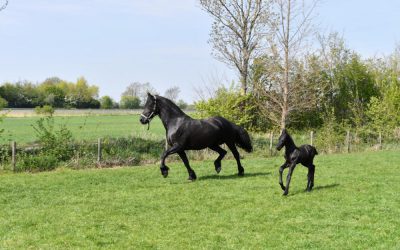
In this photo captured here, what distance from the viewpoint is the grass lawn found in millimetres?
7086

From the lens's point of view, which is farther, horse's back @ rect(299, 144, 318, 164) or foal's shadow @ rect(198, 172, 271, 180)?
foal's shadow @ rect(198, 172, 271, 180)

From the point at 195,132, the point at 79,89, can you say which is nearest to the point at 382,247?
the point at 195,132

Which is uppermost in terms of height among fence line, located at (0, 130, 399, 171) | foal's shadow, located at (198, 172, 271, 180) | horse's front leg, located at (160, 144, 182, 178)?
horse's front leg, located at (160, 144, 182, 178)

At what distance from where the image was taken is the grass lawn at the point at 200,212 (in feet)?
23.2

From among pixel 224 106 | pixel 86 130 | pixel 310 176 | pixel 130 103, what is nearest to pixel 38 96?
pixel 130 103

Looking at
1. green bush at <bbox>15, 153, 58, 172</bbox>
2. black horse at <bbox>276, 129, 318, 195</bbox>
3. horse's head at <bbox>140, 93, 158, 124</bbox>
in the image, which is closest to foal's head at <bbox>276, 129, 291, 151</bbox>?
black horse at <bbox>276, 129, 318, 195</bbox>

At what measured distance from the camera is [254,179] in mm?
12852

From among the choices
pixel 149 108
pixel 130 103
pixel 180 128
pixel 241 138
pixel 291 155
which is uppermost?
pixel 130 103

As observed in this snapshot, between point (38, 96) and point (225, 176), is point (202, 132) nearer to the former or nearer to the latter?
point (225, 176)

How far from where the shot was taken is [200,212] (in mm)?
8945

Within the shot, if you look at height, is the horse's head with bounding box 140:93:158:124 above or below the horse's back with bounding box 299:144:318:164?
above

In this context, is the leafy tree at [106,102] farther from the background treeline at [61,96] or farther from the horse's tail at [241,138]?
the horse's tail at [241,138]

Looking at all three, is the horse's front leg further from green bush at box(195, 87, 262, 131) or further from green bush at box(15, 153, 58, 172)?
green bush at box(195, 87, 262, 131)

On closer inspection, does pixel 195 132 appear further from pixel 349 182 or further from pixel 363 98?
pixel 363 98
